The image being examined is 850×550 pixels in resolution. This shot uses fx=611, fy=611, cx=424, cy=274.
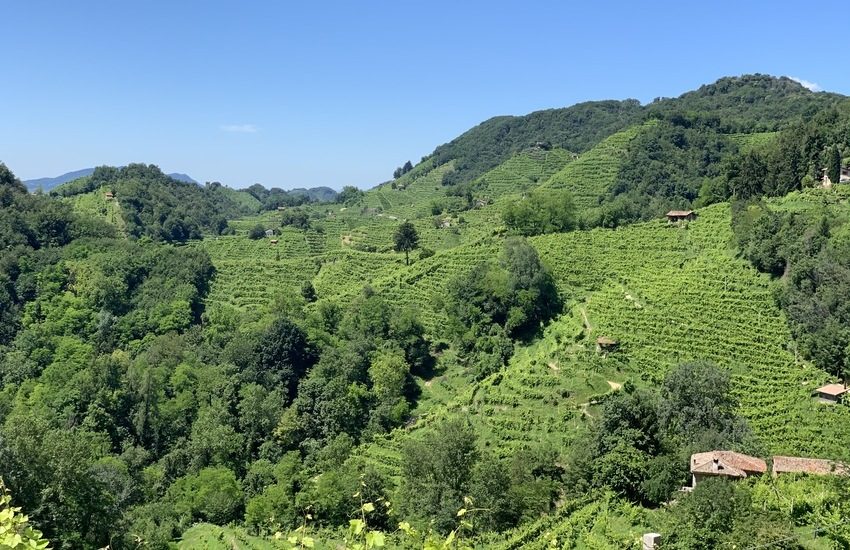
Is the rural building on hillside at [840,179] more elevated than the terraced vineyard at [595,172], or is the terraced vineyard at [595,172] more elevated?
the terraced vineyard at [595,172]

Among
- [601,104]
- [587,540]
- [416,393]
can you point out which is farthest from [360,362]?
[601,104]

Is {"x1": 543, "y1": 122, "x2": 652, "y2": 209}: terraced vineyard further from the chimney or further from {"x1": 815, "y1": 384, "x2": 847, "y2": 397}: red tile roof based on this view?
the chimney

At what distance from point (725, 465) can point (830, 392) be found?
34.2 ft

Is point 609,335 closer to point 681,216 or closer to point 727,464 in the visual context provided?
point 727,464

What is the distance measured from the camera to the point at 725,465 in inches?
934

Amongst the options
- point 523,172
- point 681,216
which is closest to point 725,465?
point 681,216

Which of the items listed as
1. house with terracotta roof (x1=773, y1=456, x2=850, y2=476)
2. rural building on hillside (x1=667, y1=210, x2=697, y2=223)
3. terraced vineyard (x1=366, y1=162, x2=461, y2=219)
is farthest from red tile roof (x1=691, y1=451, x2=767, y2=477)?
terraced vineyard (x1=366, y1=162, x2=461, y2=219)

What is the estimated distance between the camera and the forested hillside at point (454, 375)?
23.7 meters

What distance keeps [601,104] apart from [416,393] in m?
130

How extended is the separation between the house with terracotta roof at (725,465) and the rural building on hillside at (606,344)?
11652mm

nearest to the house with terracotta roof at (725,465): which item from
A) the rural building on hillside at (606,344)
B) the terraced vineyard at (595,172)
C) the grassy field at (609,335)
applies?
the grassy field at (609,335)

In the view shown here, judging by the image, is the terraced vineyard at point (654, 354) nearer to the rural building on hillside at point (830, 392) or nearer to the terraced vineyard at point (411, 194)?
the rural building on hillside at point (830, 392)

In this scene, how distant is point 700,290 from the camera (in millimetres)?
40000

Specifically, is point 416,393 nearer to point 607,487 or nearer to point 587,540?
point 607,487
